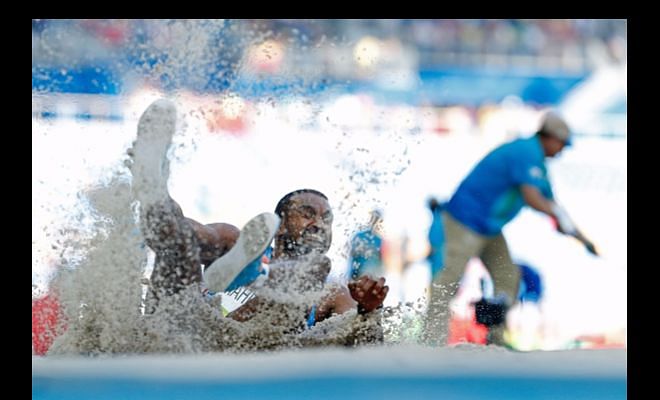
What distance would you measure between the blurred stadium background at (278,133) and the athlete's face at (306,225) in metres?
0.04

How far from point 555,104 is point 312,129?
1148 mm

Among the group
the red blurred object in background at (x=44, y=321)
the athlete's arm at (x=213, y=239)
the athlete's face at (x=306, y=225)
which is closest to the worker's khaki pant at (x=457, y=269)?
the athlete's face at (x=306, y=225)

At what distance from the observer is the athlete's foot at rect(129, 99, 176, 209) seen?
3176mm

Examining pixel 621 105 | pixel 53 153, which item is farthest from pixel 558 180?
pixel 53 153

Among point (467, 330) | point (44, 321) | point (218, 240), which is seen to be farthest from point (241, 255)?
point (467, 330)

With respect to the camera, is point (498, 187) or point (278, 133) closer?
point (498, 187)

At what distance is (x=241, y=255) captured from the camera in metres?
3.09

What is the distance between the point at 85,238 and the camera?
10.5 ft

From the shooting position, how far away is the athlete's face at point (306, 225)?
3.20 metres

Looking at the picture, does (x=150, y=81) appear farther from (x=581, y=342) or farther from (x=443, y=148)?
(x=581, y=342)

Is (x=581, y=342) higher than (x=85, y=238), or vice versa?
(x=85, y=238)

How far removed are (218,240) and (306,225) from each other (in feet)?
1.10

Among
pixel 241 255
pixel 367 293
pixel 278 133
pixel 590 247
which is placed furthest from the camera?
pixel 590 247

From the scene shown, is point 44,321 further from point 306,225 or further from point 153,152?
point 306,225
